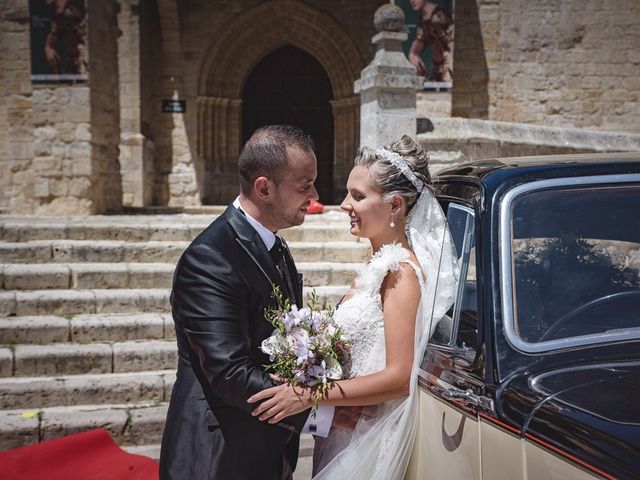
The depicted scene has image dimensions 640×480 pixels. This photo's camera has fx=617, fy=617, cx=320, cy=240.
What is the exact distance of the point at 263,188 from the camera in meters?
2.13

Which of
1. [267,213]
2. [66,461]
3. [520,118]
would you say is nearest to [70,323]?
[66,461]

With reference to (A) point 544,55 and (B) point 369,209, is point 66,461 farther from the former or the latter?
(A) point 544,55

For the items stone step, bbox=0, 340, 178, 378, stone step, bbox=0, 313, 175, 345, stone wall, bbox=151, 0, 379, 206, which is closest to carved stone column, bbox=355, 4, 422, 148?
stone step, bbox=0, 313, 175, 345

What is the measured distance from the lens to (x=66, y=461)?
12.9 feet

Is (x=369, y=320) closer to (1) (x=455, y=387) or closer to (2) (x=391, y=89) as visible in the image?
(1) (x=455, y=387)

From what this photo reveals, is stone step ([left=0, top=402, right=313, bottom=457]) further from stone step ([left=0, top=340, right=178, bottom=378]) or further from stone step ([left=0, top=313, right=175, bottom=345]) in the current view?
stone step ([left=0, top=313, right=175, bottom=345])

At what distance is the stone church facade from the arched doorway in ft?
0.12

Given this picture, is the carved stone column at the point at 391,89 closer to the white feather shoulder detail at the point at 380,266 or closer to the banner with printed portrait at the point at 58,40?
the banner with printed portrait at the point at 58,40

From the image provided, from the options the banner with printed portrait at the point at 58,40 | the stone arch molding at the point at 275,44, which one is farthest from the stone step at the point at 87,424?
the stone arch molding at the point at 275,44

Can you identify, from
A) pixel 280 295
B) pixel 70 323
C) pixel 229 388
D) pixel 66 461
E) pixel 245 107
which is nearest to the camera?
pixel 229 388

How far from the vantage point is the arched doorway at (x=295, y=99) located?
15383 mm

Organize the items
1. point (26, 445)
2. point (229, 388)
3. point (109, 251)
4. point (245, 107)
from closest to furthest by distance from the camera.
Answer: point (229, 388)
point (26, 445)
point (109, 251)
point (245, 107)

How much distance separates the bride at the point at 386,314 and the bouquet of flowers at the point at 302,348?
0.05 meters

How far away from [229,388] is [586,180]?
1.42 metres
